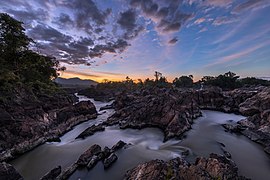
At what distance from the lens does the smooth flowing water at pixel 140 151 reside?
1457 centimetres

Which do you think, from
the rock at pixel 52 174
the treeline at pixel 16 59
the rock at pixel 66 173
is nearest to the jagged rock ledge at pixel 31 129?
the treeline at pixel 16 59

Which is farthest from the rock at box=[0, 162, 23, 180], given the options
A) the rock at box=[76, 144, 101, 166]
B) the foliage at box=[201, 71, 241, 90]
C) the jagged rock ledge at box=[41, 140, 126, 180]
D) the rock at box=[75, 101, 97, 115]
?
the foliage at box=[201, 71, 241, 90]

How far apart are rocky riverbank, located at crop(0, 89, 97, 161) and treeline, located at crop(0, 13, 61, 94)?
2012 millimetres

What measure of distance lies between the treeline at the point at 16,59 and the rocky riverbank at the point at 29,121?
201cm

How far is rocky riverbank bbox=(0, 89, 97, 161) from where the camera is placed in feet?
57.8

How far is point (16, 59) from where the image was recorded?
87.1 ft

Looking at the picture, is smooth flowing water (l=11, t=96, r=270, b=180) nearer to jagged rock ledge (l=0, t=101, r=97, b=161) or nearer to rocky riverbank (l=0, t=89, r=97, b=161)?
jagged rock ledge (l=0, t=101, r=97, b=161)

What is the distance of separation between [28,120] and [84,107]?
1525cm

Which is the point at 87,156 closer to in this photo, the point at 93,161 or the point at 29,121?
the point at 93,161

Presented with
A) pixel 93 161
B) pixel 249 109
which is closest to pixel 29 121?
pixel 93 161

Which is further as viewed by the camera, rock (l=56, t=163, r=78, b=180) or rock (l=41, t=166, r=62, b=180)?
rock (l=56, t=163, r=78, b=180)

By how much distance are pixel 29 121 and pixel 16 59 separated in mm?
12490

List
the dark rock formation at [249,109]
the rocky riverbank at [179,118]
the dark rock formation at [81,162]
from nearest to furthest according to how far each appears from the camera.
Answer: the dark rock formation at [81,162] < the dark rock formation at [249,109] < the rocky riverbank at [179,118]

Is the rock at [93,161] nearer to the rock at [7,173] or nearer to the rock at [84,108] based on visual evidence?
the rock at [7,173]
